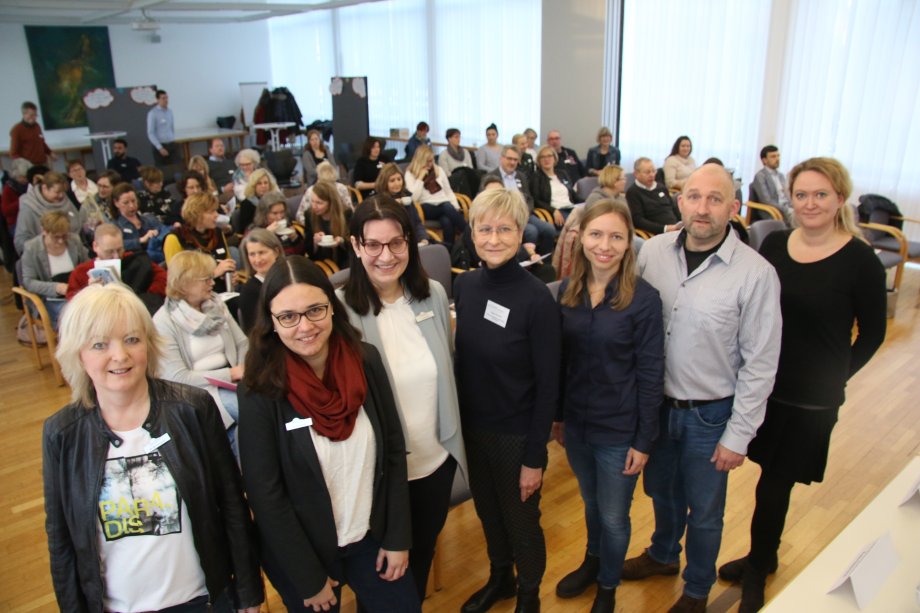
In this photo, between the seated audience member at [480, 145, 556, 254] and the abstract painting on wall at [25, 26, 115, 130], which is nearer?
the seated audience member at [480, 145, 556, 254]

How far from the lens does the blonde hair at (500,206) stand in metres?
1.92

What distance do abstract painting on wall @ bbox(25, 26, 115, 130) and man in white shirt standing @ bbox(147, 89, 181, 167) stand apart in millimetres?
3144

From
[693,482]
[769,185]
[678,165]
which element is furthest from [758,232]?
[693,482]

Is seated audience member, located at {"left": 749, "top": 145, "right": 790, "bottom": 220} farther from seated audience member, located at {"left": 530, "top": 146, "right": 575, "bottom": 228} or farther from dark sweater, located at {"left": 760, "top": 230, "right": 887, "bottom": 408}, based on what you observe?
dark sweater, located at {"left": 760, "top": 230, "right": 887, "bottom": 408}

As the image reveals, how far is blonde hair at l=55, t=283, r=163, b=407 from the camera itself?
4.88 feet

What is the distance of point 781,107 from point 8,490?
337 inches

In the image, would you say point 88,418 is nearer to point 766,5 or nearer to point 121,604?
point 121,604

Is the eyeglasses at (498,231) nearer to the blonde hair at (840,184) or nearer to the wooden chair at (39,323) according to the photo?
the blonde hair at (840,184)

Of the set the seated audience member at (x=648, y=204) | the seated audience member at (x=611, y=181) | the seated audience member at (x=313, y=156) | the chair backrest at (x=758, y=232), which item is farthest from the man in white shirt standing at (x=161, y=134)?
the chair backrest at (x=758, y=232)

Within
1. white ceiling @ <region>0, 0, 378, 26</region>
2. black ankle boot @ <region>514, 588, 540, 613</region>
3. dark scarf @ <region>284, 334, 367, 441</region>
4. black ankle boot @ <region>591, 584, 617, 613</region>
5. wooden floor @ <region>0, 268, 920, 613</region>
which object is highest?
white ceiling @ <region>0, 0, 378, 26</region>

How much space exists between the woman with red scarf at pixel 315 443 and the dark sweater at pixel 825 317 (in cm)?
135

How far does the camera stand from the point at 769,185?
714 centimetres

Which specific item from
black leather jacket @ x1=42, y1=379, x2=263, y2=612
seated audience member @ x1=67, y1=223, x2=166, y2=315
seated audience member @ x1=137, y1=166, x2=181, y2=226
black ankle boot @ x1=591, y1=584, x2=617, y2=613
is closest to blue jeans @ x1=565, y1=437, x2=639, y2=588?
black ankle boot @ x1=591, y1=584, x2=617, y2=613

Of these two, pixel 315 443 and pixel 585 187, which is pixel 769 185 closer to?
pixel 585 187
